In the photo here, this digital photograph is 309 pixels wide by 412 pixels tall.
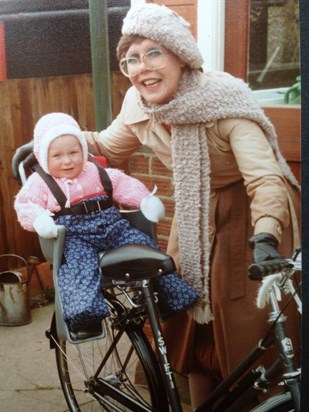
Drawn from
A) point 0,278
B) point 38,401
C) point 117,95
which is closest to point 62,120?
point 117,95

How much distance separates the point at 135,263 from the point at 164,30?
0.86 m

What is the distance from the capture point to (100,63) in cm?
312

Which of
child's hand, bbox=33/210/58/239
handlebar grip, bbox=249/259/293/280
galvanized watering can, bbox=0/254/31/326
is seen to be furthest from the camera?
galvanized watering can, bbox=0/254/31/326

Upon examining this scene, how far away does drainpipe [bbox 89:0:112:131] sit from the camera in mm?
3020

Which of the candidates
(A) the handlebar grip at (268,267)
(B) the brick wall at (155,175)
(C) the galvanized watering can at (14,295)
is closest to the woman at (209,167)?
(A) the handlebar grip at (268,267)

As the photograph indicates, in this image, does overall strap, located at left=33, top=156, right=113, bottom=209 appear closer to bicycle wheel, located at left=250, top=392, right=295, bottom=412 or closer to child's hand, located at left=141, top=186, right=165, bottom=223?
child's hand, located at left=141, top=186, right=165, bottom=223

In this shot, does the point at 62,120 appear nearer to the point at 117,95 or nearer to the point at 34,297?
the point at 117,95

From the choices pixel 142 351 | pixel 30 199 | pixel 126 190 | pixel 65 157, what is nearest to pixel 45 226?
pixel 30 199

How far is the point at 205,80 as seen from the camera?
8.79 feet

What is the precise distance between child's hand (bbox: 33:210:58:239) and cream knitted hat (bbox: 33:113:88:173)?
0.20 metres

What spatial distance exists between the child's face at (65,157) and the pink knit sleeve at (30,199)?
7cm

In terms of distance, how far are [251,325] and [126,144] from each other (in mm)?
932

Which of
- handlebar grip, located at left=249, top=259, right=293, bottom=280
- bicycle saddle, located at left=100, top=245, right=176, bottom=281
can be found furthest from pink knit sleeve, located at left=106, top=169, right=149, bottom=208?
handlebar grip, located at left=249, top=259, right=293, bottom=280

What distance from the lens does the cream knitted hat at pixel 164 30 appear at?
2.58m
